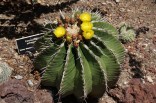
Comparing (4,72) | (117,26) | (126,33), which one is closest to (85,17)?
(4,72)

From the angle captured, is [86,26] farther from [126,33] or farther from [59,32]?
[126,33]

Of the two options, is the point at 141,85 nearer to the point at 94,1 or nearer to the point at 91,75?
the point at 91,75

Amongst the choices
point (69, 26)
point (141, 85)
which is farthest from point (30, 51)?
point (141, 85)

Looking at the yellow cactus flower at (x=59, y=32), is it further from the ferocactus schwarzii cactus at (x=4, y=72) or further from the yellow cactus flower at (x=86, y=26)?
the ferocactus schwarzii cactus at (x=4, y=72)

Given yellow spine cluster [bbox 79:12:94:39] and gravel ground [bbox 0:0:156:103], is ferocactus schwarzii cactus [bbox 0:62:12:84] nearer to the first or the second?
gravel ground [bbox 0:0:156:103]

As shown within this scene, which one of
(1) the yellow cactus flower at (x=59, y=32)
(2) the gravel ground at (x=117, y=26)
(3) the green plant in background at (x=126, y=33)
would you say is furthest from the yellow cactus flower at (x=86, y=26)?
(3) the green plant in background at (x=126, y=33)

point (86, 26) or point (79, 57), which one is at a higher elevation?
point (86, 26)

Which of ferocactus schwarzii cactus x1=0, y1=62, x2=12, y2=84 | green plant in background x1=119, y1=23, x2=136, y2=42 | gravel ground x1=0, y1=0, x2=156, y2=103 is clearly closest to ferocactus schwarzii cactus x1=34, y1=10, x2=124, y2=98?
gravel ground x1=0, y1=0, x2=156, y2=103
